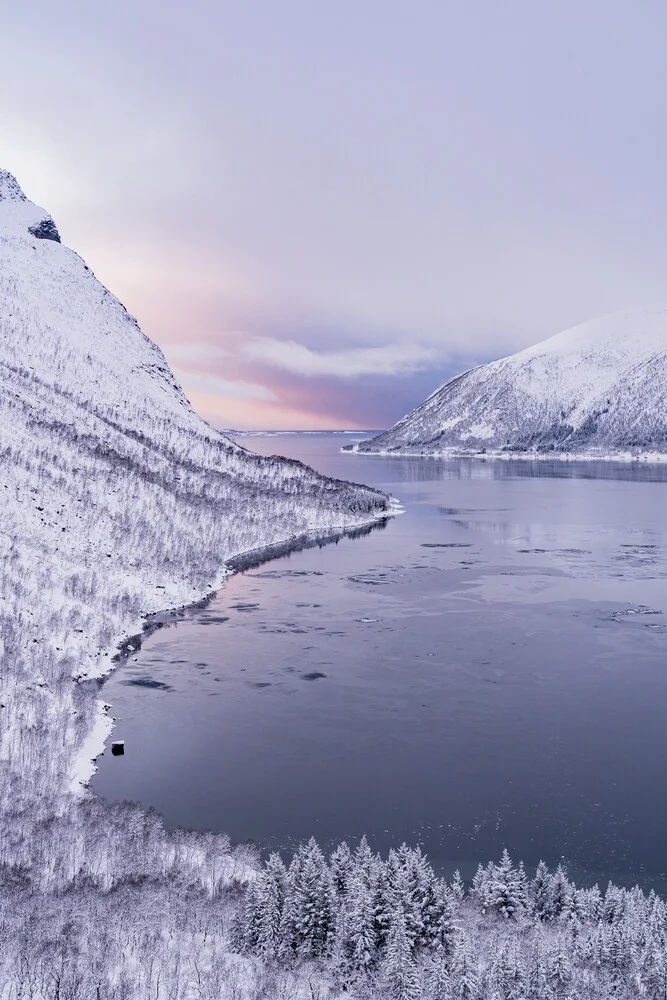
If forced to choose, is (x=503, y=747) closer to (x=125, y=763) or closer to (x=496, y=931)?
(x=496, y=931)

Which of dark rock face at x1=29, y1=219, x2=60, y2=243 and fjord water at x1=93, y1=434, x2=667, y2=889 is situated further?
dark rock face at x1=29, y1=219, x2=60, y2=243

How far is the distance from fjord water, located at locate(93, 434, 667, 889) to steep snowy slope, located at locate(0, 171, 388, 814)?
3.23m

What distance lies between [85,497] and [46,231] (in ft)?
351

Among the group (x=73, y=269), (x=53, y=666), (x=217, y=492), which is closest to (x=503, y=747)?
(x=53, y=666)

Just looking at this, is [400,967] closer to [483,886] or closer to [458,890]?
[458,890]

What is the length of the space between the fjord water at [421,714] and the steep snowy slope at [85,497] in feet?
10.6

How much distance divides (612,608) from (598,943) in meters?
36.3

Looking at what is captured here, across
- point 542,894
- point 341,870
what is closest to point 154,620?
point 341,870

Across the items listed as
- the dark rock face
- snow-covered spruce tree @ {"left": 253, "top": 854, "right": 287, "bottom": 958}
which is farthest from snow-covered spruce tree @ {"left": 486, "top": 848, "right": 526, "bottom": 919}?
the dark rock face

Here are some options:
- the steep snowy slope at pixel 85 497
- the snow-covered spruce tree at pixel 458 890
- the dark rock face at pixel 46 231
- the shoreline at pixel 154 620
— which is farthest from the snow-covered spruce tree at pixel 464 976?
the dark rock face at pixel 46 231

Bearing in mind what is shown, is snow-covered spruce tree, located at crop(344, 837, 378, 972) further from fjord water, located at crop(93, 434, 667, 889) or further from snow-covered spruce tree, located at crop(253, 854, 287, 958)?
fjord water, located at crop(93, 434, 667, 889)

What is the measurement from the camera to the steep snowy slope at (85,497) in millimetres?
35656

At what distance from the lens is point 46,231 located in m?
153

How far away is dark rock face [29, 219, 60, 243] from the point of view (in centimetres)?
15018
